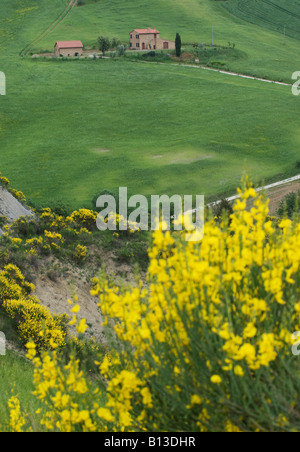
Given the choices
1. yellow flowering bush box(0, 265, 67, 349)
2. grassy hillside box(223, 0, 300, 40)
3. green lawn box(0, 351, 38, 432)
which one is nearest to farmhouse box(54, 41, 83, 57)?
grassy hillside box(223, 0, 300, 40)

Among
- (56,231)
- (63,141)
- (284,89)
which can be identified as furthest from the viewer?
(284,89)

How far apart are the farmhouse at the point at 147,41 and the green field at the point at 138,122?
18.5 ft

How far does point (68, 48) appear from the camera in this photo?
89000 millimetres

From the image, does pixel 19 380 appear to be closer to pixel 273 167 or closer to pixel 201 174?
pixel 201 174

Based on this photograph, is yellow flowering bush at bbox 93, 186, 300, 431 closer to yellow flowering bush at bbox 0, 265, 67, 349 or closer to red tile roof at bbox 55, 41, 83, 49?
yellow flowering bush at bbox 0, 265, 67, 349

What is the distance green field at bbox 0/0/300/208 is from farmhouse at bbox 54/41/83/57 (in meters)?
3.80

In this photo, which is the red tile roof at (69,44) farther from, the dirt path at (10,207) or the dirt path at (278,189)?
the dirt path at (10,207)

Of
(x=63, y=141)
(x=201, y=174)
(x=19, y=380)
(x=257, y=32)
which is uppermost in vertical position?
→ (x=257, y=32)

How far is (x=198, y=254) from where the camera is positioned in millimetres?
7625

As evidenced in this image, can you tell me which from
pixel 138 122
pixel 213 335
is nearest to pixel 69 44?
pixel 138 122

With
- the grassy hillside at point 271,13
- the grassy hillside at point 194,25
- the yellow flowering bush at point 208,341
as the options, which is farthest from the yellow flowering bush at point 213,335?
the grassy hillside at point 271,13

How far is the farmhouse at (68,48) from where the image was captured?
8856 cm
